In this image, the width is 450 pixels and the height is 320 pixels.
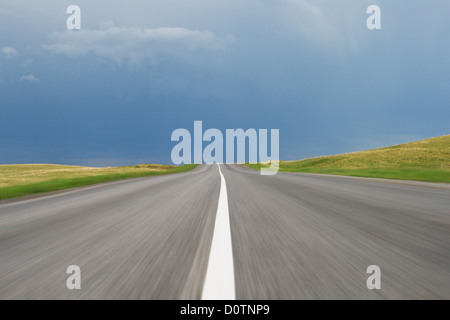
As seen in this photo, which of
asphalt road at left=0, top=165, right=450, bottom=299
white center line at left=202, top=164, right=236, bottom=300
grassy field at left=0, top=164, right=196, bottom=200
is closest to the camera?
white center line at left=202, top=164, right=236, bottom=300

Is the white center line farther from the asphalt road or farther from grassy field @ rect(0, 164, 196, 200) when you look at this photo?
grassy field @ rect(0, 164, 196, 200)

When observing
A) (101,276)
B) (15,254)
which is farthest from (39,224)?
(101,276)

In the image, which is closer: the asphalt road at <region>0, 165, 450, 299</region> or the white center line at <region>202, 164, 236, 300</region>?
the white center line at <region>202, 164, 236, 300</region>

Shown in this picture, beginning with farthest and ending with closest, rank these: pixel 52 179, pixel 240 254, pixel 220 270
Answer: pixel 52 179 → pixel 240 254 → pixel 220 270

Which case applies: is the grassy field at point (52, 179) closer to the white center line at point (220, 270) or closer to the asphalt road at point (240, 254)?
the asphalt road at point (240, 254)

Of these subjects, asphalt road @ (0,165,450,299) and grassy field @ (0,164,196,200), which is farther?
grassy field @ (0,164,196,200)

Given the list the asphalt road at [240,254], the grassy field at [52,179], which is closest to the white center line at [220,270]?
the asphalt road at [240,254]

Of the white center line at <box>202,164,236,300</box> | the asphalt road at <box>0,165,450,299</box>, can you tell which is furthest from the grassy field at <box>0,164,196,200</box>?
the white center line at <box>202,164,236,300</box>

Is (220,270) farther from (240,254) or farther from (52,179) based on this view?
(52,179)

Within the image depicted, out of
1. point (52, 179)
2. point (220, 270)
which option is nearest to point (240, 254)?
point (220, 270)

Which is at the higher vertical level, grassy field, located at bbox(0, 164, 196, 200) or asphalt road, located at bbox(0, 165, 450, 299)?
asphalt road, located at bbox(0, 165, 450, 299)

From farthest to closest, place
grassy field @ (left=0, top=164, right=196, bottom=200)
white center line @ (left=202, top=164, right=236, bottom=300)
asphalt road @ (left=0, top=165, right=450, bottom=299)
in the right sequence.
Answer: grassy field @ (left=0, top=164, right=196, bottom=200) < asphalt road @ (left=0, top=165, right=450, bottom=299) < white center line @ (left=202, top=164, right=236, bottom=300)

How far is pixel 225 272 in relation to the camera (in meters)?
2.85
